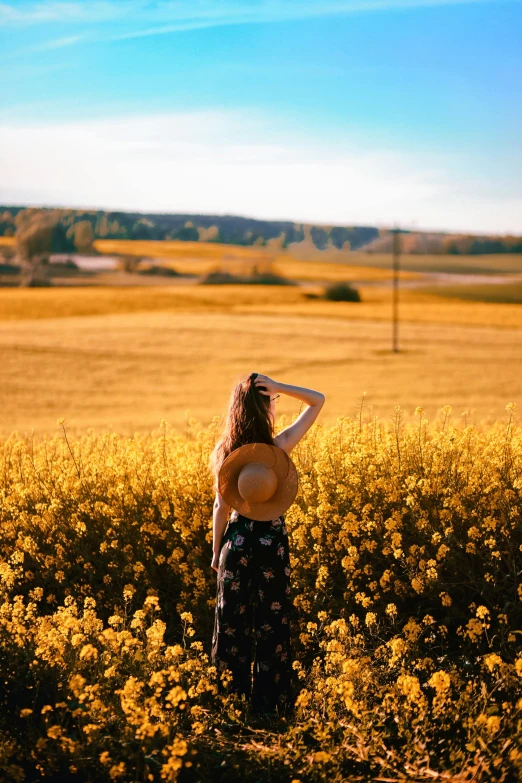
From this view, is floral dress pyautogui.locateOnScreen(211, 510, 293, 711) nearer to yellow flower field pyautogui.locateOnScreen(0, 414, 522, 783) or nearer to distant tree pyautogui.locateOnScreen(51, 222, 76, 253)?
yellow flower field pyautogui.locateOnScreen(0, 414, 522, 783)

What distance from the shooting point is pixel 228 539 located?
4215 millimetres

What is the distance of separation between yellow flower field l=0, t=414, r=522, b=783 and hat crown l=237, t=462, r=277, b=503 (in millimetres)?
784

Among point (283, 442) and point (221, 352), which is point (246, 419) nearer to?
point (283, 442)

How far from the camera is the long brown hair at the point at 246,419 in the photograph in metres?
4.20

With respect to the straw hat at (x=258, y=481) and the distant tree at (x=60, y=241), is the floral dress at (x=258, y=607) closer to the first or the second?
the straw hat at (x=258, y=481)

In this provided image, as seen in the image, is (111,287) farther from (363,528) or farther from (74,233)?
(363,528)

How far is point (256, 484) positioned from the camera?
409cm

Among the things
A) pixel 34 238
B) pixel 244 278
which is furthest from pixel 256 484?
pixel 244 278

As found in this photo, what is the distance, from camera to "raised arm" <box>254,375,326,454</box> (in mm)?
4191

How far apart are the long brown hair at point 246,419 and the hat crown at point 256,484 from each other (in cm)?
18

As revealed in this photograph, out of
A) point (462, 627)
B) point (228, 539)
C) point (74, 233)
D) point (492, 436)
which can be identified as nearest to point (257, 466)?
point (228, 539)

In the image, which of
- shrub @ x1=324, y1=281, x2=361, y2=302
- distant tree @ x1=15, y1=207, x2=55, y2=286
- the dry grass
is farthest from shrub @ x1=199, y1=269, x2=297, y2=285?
distant tree @ x1=15, y1=207, x2=55, y2=286

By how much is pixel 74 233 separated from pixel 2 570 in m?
28.0

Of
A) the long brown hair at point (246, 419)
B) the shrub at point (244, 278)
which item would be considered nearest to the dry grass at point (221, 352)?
the shrub at point (244, 278)
